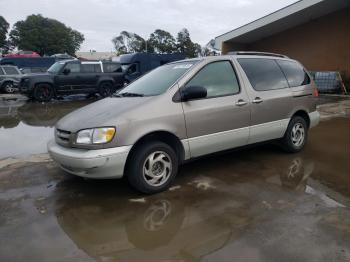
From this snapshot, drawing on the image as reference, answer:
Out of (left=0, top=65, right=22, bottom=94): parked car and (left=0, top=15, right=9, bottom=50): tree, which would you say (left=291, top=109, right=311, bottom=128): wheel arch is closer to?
(left=0, top=65, right=22, bottom=94): parked car

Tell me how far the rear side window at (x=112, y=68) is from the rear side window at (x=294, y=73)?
1174 cm

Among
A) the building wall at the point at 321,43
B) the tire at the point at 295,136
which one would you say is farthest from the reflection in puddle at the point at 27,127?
the building wall at the point at 321,43

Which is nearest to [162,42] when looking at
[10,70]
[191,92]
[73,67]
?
[10,70]

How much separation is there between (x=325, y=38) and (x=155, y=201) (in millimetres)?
16269

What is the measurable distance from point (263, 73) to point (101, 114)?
270 centimetres

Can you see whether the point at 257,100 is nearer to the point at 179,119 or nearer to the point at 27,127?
the point at 179,119

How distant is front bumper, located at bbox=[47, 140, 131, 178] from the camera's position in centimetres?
383

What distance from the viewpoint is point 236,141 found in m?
5.00

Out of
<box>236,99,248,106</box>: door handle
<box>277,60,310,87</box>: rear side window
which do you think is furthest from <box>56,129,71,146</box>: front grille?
<box>277,60,310,87</box>: rear side window

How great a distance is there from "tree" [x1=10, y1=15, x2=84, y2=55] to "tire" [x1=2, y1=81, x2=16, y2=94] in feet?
164

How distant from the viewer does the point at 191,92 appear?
4.41 meters

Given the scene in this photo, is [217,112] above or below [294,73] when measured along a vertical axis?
below

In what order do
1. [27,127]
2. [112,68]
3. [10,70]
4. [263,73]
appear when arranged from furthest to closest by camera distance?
[10,70]
[112,68]
[27,127]
[263,73]

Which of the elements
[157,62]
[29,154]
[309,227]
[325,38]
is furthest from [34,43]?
[309,227]
